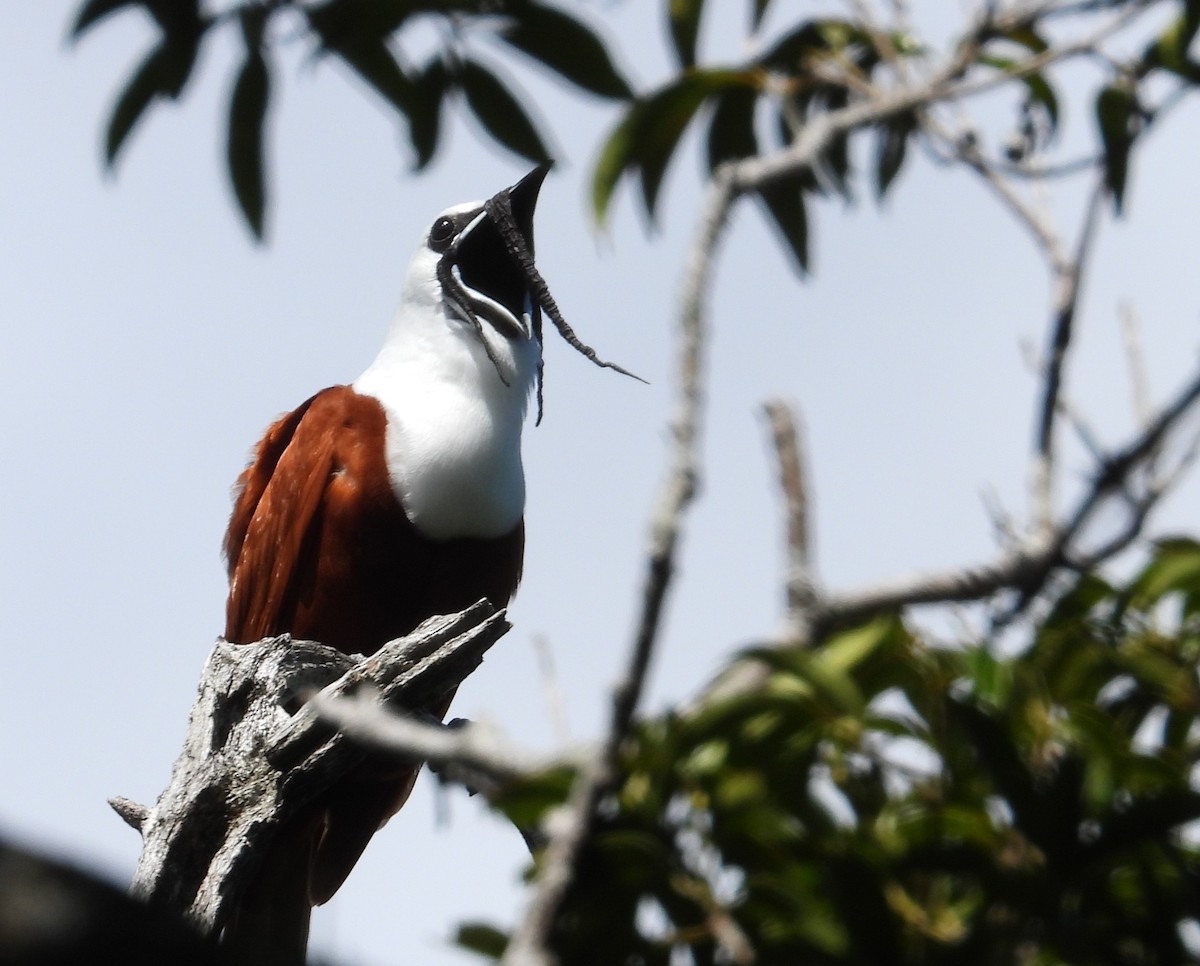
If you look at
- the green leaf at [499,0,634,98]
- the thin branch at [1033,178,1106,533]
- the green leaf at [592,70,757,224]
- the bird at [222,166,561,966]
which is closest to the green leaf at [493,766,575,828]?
the thin branch at [1033,178,1106,533]

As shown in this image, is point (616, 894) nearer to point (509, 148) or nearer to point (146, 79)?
point (509, 148)

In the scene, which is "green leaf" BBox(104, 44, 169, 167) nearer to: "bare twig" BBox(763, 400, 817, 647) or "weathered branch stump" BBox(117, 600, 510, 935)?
"bare twig" BBox(763, 400, 817, 647)

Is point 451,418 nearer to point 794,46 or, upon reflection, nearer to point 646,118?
point 794,46

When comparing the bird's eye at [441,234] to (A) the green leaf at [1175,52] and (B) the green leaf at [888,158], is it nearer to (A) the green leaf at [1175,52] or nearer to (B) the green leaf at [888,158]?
(B) the green leaf at [888,158]

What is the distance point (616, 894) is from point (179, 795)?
1.92 metres

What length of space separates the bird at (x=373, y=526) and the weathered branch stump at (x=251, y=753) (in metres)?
0.60

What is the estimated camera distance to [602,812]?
4.62ft

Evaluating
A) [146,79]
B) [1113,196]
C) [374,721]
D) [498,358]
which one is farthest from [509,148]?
[498,358]

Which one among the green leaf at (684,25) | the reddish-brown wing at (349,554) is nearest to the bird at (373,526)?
the reddish-brown wing at (349,554)

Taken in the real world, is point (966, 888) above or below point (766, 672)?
below

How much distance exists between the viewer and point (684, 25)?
1.90 m

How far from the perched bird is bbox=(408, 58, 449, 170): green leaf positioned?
1811mm

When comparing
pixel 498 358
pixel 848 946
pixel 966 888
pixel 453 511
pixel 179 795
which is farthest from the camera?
pixel 498 358

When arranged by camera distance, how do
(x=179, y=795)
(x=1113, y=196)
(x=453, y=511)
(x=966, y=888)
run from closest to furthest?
(x=966, y=888), (x=1113, y=196), (x=179, y=795), (x=453, y=511)
